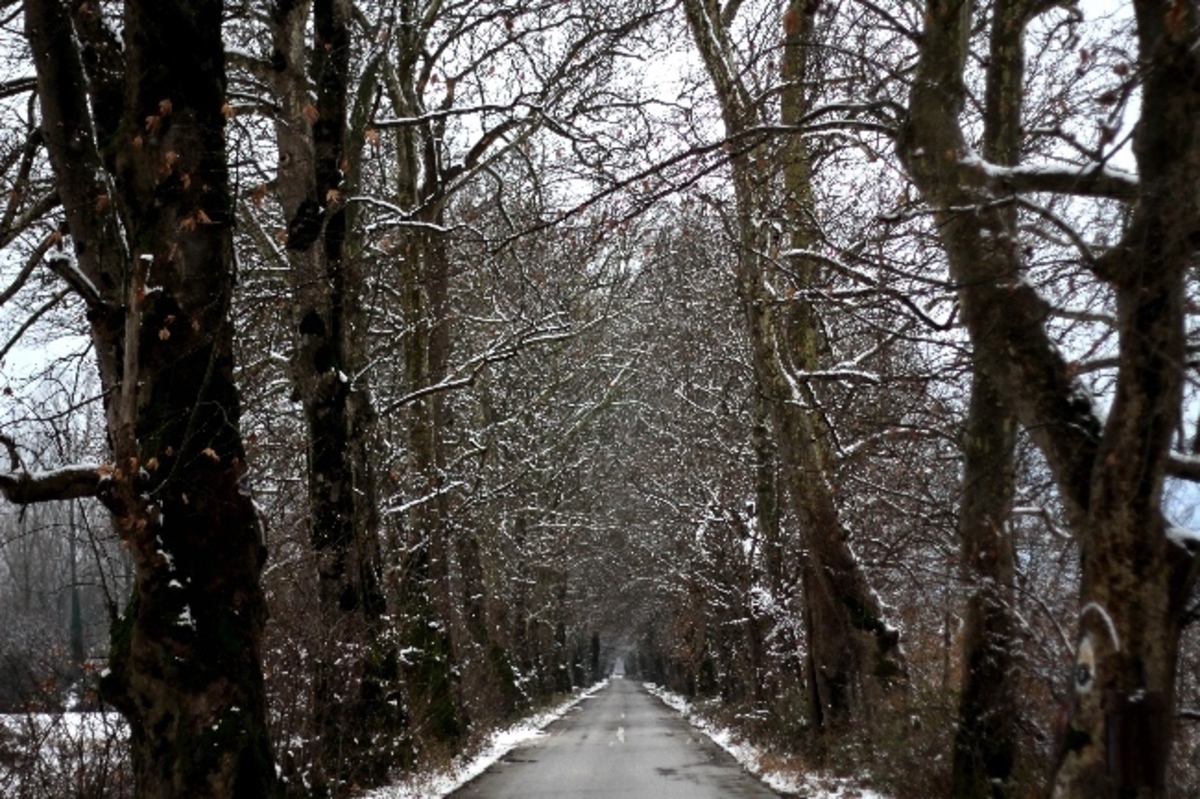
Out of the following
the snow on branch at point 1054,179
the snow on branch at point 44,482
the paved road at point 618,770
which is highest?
the snow on branch at point 1054,179

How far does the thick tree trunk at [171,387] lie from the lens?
20.7ft

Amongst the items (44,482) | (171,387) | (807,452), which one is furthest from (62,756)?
(807,452)

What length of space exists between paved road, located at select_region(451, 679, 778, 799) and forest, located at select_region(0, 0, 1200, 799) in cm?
110

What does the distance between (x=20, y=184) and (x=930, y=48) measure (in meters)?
6.07

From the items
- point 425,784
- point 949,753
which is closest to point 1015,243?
point 949,753

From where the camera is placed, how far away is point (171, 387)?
265 inches

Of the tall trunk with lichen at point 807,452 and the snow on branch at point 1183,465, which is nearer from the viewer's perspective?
the snow on branch at point 1183,465

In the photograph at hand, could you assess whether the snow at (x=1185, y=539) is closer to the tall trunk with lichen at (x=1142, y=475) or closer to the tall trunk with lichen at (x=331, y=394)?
the tall trunk with lichen at (x=1142, y=475)

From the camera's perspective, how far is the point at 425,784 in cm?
1381

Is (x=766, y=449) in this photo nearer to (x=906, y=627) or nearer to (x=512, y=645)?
(x=906, y=627)

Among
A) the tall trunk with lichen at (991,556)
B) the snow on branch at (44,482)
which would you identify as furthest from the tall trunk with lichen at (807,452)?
the snow on branch at (44,482)

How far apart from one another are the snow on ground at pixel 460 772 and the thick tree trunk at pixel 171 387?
19.1ft

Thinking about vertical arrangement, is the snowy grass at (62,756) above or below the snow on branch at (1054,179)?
below

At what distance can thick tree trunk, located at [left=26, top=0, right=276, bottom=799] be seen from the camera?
20.7 feet
